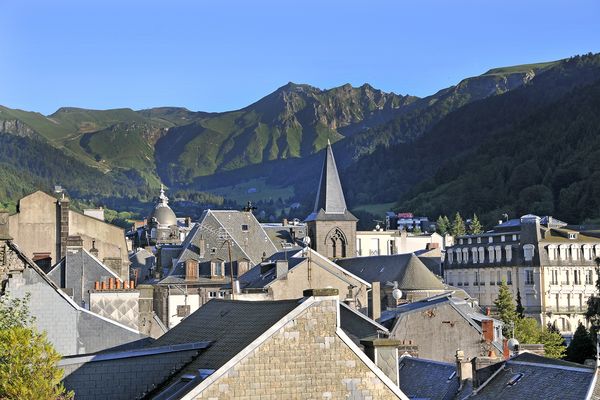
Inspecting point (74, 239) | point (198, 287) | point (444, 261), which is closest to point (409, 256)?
point (198, 287)

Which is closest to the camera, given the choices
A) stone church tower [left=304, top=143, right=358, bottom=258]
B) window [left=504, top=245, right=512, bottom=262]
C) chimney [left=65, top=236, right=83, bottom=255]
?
chimney [left=65, top=236, right=83, bottom=255]

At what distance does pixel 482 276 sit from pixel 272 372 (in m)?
108

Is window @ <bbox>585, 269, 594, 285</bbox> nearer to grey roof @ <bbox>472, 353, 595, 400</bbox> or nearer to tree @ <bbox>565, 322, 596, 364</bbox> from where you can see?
tree @ <bbox>565, 322, 596, 364</bbox>

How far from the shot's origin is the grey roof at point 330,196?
121938mm

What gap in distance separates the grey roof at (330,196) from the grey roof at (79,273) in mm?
82530

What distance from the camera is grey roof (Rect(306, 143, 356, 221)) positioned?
4801 inches

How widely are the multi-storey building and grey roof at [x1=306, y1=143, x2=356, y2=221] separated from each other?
16.8 m

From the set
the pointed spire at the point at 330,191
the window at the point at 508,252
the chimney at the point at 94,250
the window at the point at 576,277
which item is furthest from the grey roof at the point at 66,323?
the pointed spire at the point at 330,191

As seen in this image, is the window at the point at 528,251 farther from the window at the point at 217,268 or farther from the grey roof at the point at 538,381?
the grey roof at the point at 538,381

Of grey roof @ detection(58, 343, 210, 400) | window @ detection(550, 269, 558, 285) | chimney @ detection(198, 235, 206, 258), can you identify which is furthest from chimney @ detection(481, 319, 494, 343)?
window @ detection(550, 269, 558, 285)

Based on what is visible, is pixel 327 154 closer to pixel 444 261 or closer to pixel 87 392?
pixel 444 261

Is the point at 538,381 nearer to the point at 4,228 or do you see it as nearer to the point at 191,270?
the point at 4,228

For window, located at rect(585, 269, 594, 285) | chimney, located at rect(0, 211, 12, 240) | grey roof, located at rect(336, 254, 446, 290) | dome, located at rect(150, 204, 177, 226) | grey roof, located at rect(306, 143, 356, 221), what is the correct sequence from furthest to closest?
1. dome, located at rect(150, 204, 177, 226)
2. grey roof, located at rect(306, 143, 356, 221)
3. window, located at rect(585, 269, 594, 285)
4. grey roof, located at rect(336, 254, 446, 290)
5. chimney, located at rect(0, 211, 12, 240)

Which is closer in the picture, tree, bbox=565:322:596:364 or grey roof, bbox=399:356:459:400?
grey roof, bbox=399:356:459:400
